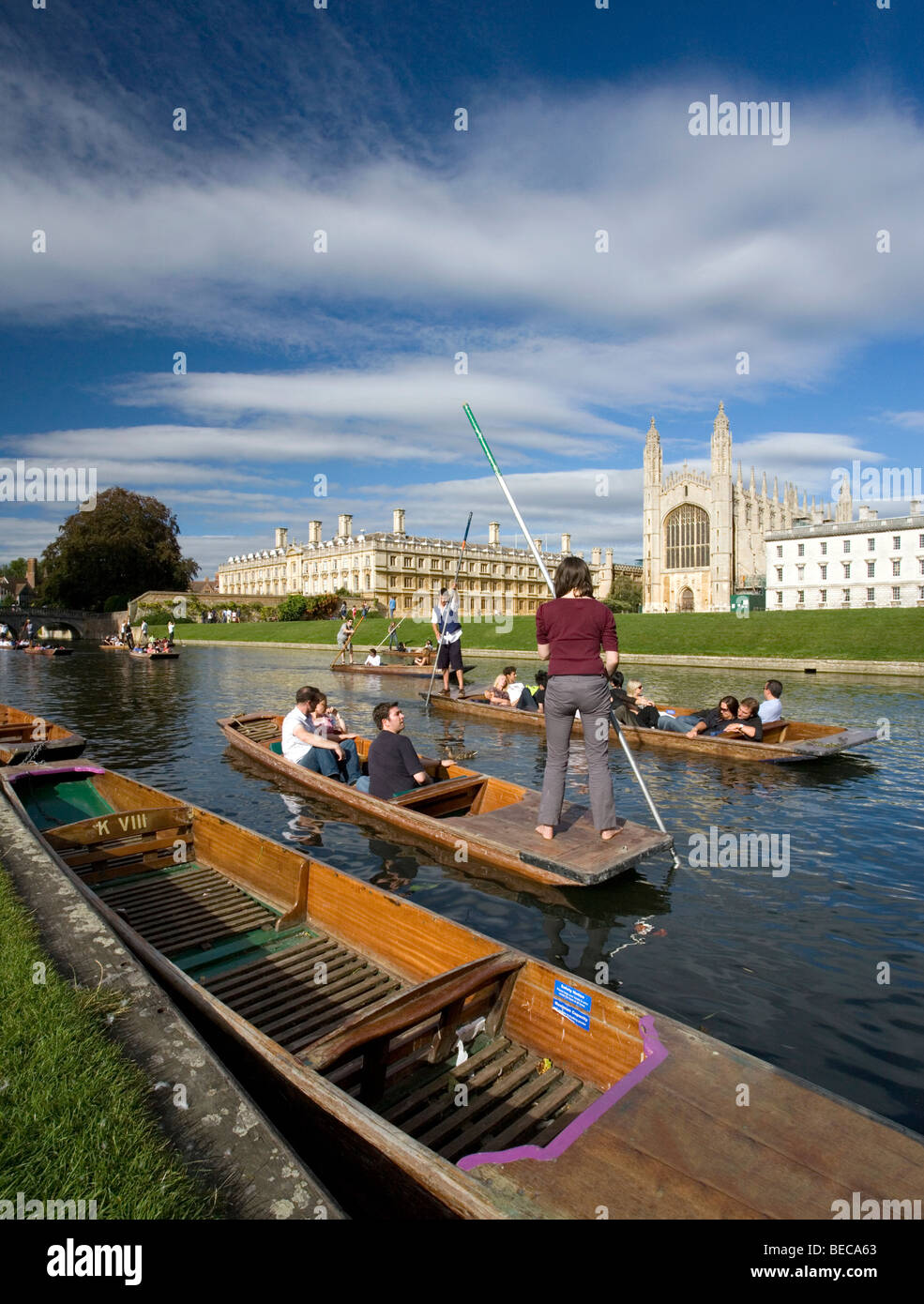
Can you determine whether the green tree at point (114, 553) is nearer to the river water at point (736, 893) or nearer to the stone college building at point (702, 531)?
the stone college building at point (702, 531)

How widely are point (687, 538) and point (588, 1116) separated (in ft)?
286

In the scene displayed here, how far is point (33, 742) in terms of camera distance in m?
10.8

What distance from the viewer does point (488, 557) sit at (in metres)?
99.1

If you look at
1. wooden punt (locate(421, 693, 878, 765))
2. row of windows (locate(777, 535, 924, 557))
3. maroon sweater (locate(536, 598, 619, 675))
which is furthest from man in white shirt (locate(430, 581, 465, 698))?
row of windows (locate(777, 535, 924, 557))

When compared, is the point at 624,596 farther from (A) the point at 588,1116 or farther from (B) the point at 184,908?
(A) the point at 588,1116

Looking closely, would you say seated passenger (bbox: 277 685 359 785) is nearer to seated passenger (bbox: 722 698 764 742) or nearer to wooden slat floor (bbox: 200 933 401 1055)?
wooden slat floor (bbox: 200 933 401 1055)

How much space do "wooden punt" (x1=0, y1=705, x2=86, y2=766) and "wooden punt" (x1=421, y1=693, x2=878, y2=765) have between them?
8.25 meters

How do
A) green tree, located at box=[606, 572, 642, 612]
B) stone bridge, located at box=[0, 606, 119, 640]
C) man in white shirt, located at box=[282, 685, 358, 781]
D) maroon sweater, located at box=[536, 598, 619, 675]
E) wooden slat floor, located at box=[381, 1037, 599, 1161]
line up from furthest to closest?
green tree, located at box=[606, 572, 642, 612] → stone bridge, located at box=[0, 606, 119, 640] → man in white shirt, located at box=[282, 685, 358, 781] → maroon sweater, located at box=[536, 598, 619, 675] → wooden slat floor, located at box=[381, 1037, 599, 1161]

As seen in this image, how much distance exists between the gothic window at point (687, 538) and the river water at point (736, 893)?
232 feet

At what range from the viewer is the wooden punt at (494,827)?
6297mm

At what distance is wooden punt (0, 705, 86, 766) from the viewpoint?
10.6 m

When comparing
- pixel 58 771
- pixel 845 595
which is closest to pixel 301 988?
pixel 58 771

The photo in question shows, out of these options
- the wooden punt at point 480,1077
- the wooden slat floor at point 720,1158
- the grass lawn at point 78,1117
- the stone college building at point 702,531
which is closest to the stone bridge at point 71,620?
the stone college building at point 702,531
